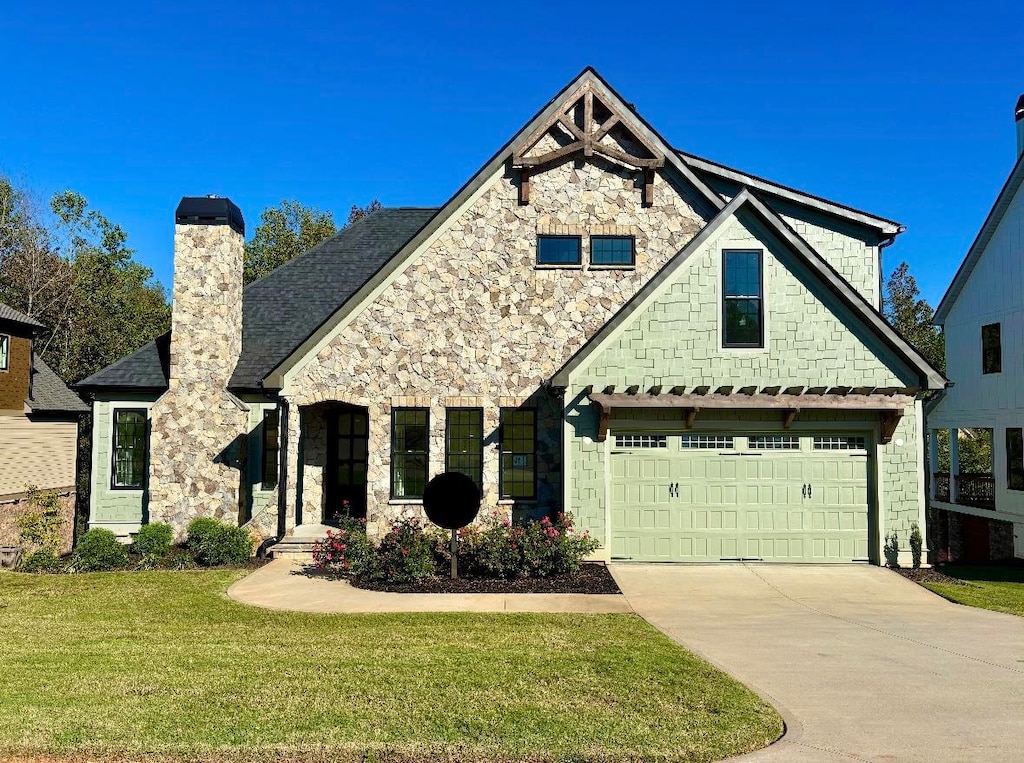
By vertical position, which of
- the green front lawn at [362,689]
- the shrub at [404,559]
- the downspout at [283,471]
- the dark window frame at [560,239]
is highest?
the dark window frame at [560,239]

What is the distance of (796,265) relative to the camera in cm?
1376

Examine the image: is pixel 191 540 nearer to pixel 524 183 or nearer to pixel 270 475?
pixel 270 475

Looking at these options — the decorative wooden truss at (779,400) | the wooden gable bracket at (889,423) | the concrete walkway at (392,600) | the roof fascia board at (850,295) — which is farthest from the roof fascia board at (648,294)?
the wooden gable bracket at (889,423)

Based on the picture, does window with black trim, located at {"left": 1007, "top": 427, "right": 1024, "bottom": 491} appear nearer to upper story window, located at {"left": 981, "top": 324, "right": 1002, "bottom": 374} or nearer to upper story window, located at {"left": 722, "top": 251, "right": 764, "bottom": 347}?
upper story window, located at {"left": 981, "top": 324, "right": 1002, "bottom": 374}

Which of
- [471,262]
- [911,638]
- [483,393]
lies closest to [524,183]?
[471,262]

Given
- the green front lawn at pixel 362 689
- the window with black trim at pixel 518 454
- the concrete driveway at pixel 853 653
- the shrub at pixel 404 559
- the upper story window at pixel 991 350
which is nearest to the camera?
the green front lawn at pixel 362 689

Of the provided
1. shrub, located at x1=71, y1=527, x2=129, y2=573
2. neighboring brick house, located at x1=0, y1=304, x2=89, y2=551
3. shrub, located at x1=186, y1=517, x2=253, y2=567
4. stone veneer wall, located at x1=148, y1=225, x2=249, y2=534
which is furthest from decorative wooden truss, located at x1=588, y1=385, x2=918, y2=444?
neighboring brick house, located at x1=0, y1=304, x2=89, y2=551

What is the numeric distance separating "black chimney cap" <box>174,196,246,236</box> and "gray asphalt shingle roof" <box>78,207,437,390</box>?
99.9 inches

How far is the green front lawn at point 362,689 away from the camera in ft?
18.2

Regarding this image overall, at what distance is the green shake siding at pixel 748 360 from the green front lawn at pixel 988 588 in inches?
59.6

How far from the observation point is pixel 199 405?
626 inches

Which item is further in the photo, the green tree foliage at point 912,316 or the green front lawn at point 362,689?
the green tree foliage at point 912,316

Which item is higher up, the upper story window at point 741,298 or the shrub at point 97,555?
the upper story window at point 741,298

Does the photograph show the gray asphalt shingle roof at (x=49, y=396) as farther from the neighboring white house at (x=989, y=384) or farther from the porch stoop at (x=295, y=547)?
the neighboring white house at (x=989, y=384)
